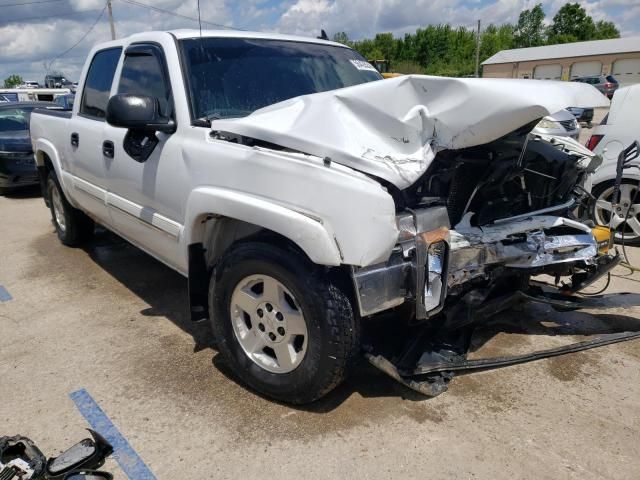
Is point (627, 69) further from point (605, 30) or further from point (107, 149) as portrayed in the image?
point (107, 149)

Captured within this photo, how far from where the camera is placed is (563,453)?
8.20ft

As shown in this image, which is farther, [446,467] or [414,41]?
[414,41]

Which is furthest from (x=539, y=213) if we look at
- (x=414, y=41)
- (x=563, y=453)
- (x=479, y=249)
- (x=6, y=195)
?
(x=414, y=41)

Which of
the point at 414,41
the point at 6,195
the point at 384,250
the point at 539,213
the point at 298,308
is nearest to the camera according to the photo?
the point at 384,250

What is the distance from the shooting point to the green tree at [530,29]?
86.1m

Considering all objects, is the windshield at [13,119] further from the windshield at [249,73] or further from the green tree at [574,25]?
the green tree at [574,25]

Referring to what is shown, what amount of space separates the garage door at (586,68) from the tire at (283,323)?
6109cm

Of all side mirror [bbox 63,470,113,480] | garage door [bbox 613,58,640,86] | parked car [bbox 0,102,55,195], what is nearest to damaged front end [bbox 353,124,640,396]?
side mirror [bbox 63,470,113,480]

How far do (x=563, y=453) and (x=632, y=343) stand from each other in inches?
58.6

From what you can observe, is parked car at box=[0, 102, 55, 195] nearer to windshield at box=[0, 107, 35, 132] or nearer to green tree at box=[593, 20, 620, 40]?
windshield at box=[0, 107, 35, 132]

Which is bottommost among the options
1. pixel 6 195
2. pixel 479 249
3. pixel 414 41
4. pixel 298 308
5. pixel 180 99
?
pixel 6 195

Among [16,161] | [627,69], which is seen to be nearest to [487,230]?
[16,161]

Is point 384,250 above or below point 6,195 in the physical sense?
above

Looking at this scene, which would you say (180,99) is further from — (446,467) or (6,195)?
(6,195)
